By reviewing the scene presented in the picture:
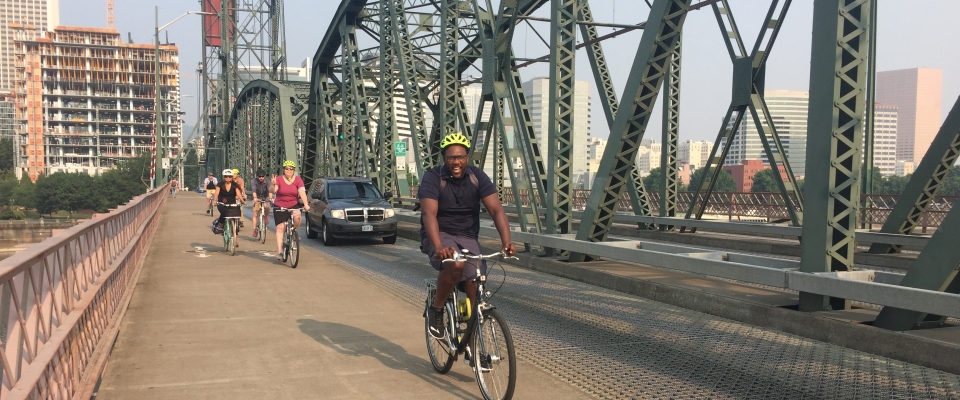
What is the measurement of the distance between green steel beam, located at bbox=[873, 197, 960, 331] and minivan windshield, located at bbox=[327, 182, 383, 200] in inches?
596

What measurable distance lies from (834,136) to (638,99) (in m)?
3.37

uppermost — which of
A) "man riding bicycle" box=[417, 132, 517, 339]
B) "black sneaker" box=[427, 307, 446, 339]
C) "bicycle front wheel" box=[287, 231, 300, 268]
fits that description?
"man riding bicycle" box=[417, 132, 517, 339]

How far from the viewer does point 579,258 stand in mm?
12445

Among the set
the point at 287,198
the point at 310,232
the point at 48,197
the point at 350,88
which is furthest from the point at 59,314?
the point at 48,197

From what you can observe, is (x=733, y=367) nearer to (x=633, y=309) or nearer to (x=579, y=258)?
(x=633, y=309)

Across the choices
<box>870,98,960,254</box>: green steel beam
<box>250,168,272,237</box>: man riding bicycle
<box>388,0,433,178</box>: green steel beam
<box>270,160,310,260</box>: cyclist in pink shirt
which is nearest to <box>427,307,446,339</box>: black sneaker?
<box>870,98,960,254</box>: green steel beam

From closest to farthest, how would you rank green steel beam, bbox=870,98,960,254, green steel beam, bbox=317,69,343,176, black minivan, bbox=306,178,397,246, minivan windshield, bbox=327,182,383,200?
green steel beam, bbox=870,98,960,254 → black minivan, bbox=306,178,397,246 → minivan windshield, bbox=327,182,383,200 → green steel beam, bbox=317,69,343,176

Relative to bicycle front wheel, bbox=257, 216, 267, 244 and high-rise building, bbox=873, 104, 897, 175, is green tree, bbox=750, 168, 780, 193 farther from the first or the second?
bicycle front wheel, bbox=257, 216, 267, 244

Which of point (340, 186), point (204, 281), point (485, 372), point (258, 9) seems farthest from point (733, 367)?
point (258, 9)

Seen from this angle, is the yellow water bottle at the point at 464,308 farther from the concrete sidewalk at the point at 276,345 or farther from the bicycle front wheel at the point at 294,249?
the bicycle front wheel at the point at 294,249

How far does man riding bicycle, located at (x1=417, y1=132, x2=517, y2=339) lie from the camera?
18.2 ft

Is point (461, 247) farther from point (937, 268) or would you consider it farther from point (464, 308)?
point (937, 268)

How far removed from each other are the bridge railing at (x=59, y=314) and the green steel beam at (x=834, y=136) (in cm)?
630

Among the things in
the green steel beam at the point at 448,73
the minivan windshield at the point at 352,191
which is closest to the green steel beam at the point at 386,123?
the minivan windshield at the point at 352,191
